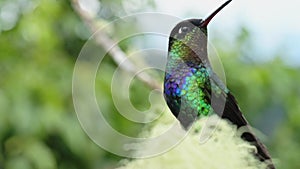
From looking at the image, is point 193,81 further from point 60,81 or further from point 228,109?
point 60,81

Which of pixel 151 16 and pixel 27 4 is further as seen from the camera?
pixel 27 4

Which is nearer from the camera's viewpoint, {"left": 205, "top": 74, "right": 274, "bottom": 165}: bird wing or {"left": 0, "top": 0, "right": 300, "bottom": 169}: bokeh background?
{"left": 205, "top": 74, "right": 274, "bottom": 165}: bird wing

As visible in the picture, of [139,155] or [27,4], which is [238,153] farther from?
[27,4]

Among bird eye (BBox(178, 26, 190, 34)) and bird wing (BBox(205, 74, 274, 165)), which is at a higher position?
bird eye (BBox(178, 26, 190, 34))

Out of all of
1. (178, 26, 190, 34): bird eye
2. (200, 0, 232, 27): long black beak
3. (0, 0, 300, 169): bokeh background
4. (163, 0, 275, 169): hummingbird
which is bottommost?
(0, 0, 300, 169): bokeh background

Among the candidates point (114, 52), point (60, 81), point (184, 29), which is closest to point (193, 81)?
point (184, 29)

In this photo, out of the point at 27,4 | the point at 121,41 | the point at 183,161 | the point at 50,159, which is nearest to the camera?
the point at 183,161

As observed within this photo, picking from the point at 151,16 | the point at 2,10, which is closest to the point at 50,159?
the point at 2,10

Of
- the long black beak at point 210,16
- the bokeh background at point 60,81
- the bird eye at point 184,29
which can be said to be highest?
the long black beak at point 210,16
